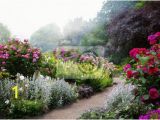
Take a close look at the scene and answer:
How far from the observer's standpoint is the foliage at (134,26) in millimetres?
12148

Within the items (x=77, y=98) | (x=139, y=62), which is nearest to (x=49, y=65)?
(x=77, y=98)

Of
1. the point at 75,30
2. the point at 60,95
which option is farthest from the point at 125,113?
the point at 75,30

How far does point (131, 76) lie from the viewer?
559 cm

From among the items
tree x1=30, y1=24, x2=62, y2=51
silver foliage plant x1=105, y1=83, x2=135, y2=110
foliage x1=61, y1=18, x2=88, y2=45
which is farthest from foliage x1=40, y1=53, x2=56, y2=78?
foliage x1=61, y1=18, x2=88, y2=45

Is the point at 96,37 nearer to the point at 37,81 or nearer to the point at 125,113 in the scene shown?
the point at 37,81

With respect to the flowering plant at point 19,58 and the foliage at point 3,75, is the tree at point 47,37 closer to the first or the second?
the flowering plant at point 19,58

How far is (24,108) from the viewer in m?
6.23

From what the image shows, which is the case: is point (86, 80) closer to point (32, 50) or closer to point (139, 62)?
point (32, 50)

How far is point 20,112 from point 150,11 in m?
7.58

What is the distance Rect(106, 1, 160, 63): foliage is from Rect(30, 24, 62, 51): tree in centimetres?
434

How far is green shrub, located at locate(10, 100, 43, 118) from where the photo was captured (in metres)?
6.21

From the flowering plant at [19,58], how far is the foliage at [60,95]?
1.13 metres

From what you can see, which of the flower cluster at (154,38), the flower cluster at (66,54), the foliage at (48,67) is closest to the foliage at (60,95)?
the foliage at (48,67)

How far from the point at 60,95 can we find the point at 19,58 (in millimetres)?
1476
